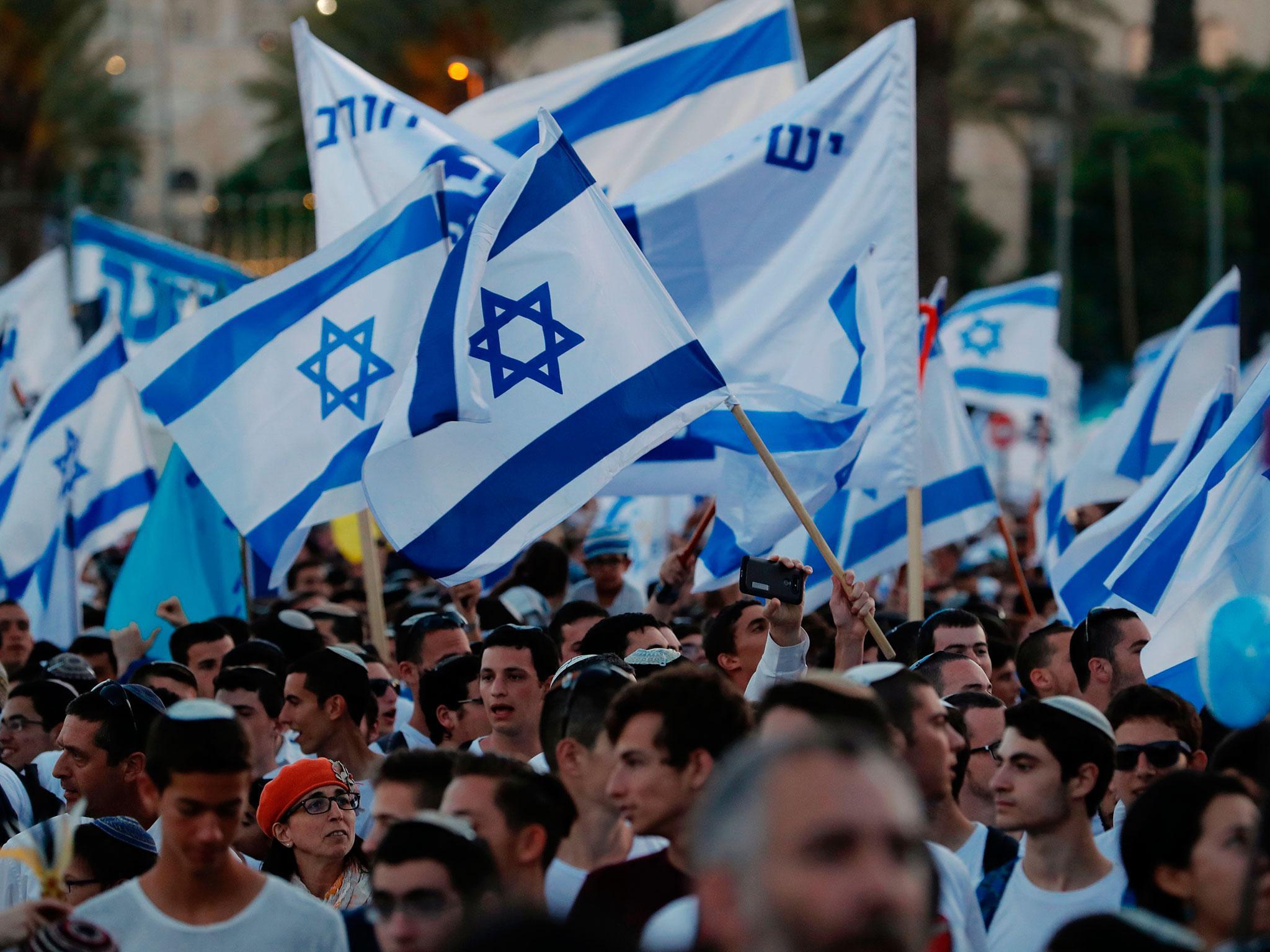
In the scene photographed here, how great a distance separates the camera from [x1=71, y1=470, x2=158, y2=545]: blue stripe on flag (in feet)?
34.8

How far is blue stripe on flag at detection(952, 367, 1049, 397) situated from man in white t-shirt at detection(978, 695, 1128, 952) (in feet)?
32.7

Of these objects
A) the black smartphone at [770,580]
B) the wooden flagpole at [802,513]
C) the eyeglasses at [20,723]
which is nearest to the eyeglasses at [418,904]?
the black smartphone at [770,580]

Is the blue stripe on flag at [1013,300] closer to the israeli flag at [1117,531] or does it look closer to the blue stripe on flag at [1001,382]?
the blue stripe on flag at [1001,382]

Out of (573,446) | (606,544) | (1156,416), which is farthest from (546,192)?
(1156,416)

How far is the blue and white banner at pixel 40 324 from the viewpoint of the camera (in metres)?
14.0

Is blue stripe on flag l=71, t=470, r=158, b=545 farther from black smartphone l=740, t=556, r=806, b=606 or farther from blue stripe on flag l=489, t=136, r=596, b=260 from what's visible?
black smartphone l=740, t=556, r=806, b=606

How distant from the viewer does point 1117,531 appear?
7.56 metres

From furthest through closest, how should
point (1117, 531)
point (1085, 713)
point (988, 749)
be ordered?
point (1117, 531) < point (988, 749) < point (1085, 713)

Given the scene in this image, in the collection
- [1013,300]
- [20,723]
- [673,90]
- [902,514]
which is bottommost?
[1013,300]

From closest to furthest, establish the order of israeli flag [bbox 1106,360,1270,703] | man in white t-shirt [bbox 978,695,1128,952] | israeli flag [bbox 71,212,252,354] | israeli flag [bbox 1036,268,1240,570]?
man in white t-shirt [bbox 978,695,1128,952], israeli flag [bbox 1106,360,1270,703], israeli flag [bbox 1036,268,1240,570], israeli flag [bbox 71,212,252,354]

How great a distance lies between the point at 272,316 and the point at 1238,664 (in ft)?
15.3

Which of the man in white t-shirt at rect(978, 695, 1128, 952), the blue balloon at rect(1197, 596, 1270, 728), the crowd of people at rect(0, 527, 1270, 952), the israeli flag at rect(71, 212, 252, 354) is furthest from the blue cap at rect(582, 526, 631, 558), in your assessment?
the blue balloon at rect(1197, 596, 1270, 728)

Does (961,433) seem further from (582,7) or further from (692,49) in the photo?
(582,7)

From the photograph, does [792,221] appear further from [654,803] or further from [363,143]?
[654,803]
